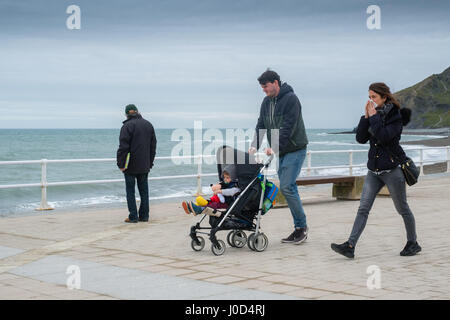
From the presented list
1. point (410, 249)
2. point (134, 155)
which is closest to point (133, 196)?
point (134, 155)

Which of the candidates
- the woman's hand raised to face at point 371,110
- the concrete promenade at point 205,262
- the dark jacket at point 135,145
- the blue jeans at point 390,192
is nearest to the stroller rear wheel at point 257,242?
the concrete promenade at point 205,262

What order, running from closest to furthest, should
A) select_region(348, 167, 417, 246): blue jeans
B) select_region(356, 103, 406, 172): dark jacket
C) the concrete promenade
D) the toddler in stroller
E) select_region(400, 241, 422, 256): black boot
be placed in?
the concrete promenade < select_region(356, 103, 406, 172): dark jacket < select_region(348, 167, 417, 246): blue jeans < select_region(400, 241, 422, 256): black boot < the toddler in stroller

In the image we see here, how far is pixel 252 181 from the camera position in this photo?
7.60m

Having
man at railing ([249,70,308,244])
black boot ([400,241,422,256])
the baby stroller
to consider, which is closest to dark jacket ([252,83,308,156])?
man at railing ([249,70,308,244])

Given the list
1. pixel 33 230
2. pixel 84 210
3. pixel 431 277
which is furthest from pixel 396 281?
pixel 84 210

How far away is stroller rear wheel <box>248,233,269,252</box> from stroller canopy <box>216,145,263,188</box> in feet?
1.89

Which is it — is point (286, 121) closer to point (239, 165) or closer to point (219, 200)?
point (239, 165)

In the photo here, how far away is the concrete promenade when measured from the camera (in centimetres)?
549

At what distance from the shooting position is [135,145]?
420 inches

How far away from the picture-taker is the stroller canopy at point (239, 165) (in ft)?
25.2

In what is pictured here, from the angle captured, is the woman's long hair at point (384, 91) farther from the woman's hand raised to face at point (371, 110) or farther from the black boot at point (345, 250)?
the black boot at point (345, 250)

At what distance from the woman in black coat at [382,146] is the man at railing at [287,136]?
988 mm

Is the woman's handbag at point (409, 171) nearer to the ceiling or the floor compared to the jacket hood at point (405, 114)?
nearer to the floor

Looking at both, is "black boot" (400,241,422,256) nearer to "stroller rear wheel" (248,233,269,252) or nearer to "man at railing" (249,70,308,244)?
"man at railing" (249,70,308,244)
